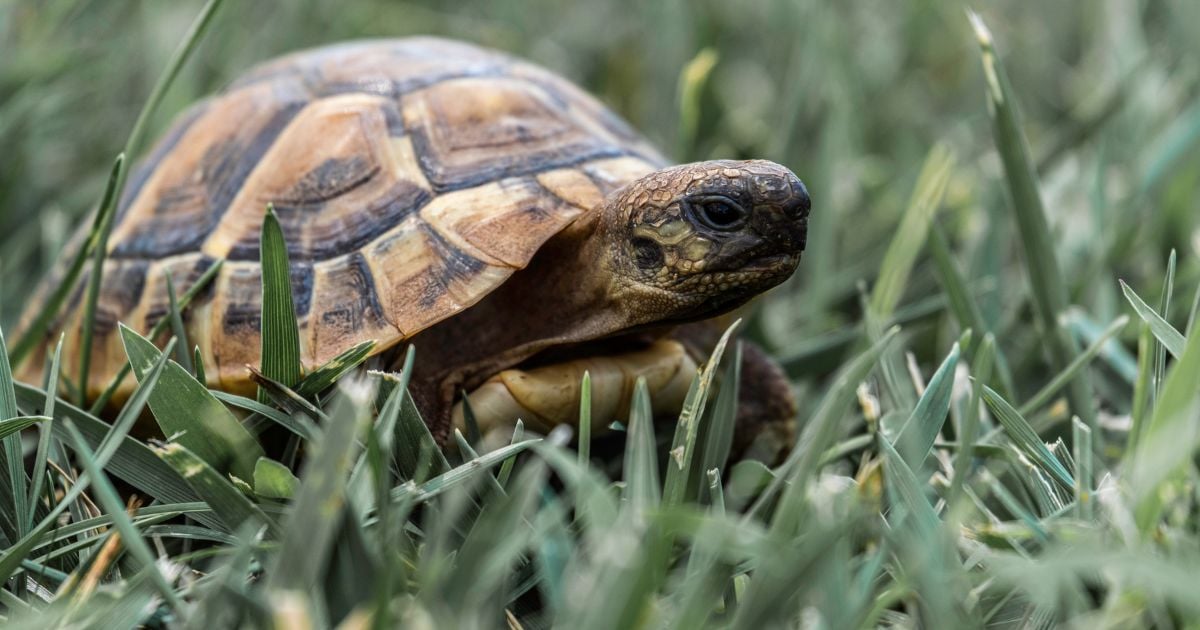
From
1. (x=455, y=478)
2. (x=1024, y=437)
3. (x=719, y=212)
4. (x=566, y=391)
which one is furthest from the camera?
(x=566, y=391)

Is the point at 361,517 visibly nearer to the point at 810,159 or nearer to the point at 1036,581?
the point at 1036,581

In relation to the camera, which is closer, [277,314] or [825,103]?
[277,314]

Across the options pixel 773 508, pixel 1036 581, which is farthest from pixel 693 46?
pixel 1036 581

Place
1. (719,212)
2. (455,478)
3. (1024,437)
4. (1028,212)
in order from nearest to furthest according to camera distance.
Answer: (455,478) → (1024,437) → (719,212) → (1028,212)

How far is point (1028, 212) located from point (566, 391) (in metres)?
1.00

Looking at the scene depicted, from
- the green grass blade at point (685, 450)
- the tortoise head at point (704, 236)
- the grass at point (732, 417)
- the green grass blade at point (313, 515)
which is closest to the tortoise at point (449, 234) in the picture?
the tortoise head at point (704, 236)

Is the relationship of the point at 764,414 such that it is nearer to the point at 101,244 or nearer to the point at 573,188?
the point at 573,188

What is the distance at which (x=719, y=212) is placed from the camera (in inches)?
66.9

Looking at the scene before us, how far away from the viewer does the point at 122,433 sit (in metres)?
1.25

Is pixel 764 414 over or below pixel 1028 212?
below

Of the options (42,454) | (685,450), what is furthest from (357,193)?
(685,450)

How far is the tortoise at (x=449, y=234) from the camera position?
1749 mm

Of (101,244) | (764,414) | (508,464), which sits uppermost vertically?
(101,244)

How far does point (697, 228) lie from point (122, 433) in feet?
3.02
